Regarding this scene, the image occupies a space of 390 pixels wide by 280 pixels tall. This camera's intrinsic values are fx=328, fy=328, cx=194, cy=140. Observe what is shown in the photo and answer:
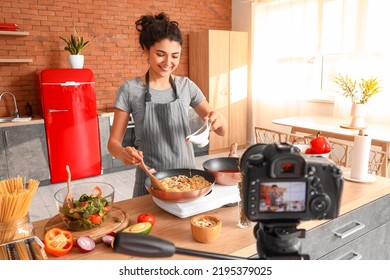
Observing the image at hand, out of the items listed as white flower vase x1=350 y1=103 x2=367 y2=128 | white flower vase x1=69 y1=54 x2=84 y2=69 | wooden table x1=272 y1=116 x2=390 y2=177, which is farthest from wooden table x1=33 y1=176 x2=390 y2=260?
white flower vase x1=69 y1=54 x2=84 y2=69

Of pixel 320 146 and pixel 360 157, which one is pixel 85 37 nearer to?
pixel 320 146

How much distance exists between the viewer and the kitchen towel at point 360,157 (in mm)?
1553

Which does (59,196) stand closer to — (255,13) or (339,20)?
(339,20)

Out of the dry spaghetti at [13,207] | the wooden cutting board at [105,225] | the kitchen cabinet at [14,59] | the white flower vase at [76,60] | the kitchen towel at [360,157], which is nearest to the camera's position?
the dry spaghetti at [13,207]

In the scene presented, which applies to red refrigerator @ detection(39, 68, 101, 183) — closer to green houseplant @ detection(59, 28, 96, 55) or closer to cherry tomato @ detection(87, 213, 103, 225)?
green houseplant @ detection(59, 28, 96, 55)

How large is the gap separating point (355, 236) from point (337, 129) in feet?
7.04

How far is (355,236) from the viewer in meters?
1.43

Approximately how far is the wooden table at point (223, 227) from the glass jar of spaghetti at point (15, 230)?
11cm

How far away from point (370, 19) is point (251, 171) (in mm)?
4002

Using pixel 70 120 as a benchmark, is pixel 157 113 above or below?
above

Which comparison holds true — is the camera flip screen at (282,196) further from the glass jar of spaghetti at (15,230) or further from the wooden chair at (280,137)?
the wooden chair at (280,137)

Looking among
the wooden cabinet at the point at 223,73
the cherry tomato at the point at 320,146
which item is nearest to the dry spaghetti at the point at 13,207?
the cherry tomato at the point at 320,146

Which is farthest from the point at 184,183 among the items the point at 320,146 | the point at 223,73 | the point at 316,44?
the point at 223,73

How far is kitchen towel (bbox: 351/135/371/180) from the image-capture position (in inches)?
61.1
